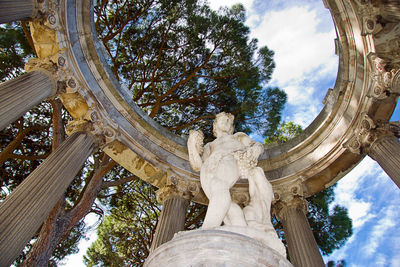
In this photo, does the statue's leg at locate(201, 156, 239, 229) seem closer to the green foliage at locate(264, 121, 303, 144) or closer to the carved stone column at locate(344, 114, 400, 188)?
the carved stone column at locate(344, 114, 400, 188)

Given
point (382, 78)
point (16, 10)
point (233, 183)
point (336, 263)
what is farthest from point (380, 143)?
point (16, 10)

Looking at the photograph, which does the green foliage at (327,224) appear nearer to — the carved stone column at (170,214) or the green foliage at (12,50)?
the carved stone column at (170,214)

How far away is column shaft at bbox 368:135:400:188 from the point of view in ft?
28.4

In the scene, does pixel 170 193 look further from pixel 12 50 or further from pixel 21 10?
pixel 12 50

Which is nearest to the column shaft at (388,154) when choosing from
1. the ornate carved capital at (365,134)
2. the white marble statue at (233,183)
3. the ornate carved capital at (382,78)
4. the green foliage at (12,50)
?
the ornate carved capital at (365,134)

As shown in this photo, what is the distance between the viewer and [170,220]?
10039 mm

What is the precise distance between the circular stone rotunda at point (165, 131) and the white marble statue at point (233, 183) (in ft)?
12.8

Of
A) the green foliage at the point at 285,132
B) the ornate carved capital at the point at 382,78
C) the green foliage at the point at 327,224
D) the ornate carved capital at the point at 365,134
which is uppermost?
the green foliage at the point at 285,132

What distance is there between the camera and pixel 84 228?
15.7 metres

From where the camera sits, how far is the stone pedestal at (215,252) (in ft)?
12.7

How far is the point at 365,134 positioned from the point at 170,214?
21.3ft

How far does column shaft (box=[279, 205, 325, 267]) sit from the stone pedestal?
19.3 ft

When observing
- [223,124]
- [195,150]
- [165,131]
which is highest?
[165,131]

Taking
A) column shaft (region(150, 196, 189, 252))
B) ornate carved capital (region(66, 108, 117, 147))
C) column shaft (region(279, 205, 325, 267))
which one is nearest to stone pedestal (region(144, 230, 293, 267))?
column shaft (region(150, 196, 189, 252))
